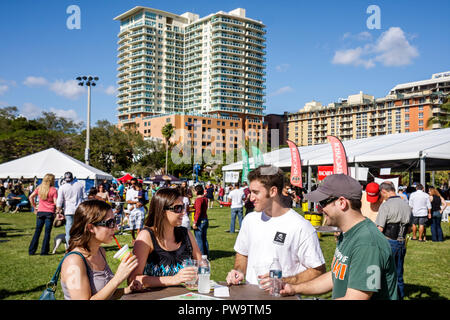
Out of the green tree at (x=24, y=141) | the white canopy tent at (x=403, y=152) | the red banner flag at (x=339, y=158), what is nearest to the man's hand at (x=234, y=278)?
the red banner flag at (x=339, y=158)

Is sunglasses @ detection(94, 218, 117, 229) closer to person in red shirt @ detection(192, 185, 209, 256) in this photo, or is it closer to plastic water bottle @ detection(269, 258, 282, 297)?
plastic water bottle @ detection(269, 258, 282, 297)

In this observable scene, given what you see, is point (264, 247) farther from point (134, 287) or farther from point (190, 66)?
point (190, 66)

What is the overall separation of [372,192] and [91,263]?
4.95 m

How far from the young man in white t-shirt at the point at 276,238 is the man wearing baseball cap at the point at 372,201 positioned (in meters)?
3.46

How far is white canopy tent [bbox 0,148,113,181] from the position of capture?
70.7ft

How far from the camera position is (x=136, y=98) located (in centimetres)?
12288

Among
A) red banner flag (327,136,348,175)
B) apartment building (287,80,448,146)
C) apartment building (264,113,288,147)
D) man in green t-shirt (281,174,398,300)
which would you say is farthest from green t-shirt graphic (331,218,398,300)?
apartment building (264,113,288,147)

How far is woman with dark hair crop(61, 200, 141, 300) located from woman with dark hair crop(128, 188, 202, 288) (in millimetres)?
290

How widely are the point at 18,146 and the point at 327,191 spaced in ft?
173

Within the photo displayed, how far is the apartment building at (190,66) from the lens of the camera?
4771 inches

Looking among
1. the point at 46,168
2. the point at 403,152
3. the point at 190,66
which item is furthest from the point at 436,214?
the point at 190,66

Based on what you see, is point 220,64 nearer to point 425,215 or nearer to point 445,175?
point 445,175

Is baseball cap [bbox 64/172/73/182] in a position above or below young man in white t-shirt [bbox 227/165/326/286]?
above
